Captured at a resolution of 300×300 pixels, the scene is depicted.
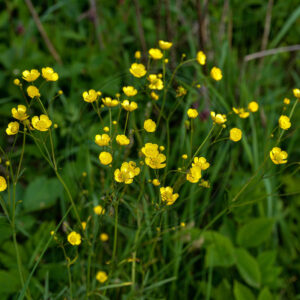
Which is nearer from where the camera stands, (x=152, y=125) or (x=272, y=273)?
(x=152, y=125)

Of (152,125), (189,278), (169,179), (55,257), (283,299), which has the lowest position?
(283,299)

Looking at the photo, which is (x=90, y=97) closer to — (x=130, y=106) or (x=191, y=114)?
(x=130, y=106)

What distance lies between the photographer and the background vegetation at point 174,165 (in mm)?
1135

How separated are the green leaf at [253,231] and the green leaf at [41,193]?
68 cm

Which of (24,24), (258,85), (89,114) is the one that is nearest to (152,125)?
(89,114)

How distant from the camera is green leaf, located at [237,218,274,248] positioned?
126 cm

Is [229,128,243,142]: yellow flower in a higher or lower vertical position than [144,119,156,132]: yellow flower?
lower

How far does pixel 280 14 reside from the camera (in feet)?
7.21

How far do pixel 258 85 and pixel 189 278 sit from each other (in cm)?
112

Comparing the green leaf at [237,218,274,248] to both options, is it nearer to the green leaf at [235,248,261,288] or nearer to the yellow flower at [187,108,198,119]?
the green leaf at [235,248,261,288]

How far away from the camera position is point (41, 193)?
132 centimetres

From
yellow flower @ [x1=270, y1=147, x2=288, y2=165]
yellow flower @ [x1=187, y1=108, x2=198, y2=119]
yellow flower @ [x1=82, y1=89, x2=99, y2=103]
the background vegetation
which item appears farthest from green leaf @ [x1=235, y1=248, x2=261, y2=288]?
yellow flower @ [x1=82, y1=89, x2=99, y2=103]

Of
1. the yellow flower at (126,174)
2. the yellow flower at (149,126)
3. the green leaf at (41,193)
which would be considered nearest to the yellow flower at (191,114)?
the yellow flower at (149,126)

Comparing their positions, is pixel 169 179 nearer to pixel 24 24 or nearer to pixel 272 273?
pixel 272 273
